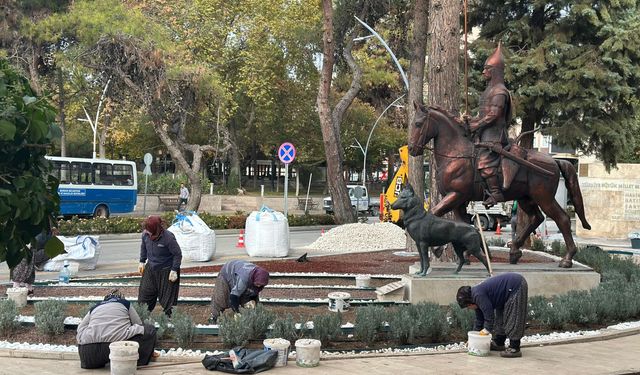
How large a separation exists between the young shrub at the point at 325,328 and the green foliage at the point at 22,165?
15.2ft

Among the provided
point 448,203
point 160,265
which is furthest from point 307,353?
point 448,203

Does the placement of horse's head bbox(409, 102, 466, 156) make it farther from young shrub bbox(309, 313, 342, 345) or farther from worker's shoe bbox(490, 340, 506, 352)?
young shrub bbox(309, 313, 342, 345)

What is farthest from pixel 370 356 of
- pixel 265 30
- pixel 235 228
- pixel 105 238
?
pixel 265 30

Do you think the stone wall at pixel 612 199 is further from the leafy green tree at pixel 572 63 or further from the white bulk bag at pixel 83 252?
the white bulk bag at pixel 83 252

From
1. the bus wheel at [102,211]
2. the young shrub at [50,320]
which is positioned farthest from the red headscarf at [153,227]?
the bus wheel at [102,211]

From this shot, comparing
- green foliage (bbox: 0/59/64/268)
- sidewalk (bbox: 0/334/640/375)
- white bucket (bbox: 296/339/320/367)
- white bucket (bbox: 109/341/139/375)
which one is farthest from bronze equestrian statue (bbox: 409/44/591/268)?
green foliage (bbox: 0/59/64/268)

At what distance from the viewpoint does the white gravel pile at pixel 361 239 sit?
2458 cm

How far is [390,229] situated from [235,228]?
9669 mm

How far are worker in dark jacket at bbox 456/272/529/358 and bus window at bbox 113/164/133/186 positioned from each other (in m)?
34.7

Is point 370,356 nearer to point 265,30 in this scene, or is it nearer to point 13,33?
point 13,33

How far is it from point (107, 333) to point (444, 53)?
10.3 meters

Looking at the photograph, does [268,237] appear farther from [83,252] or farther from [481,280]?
[481,280]

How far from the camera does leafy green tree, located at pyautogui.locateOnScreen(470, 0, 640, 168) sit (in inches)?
998

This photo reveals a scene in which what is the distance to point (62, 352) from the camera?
9.50 meters
